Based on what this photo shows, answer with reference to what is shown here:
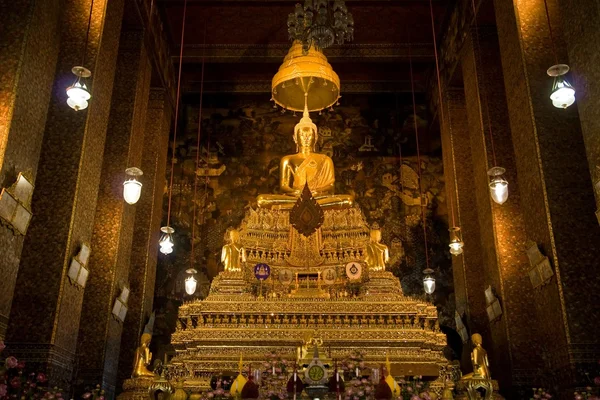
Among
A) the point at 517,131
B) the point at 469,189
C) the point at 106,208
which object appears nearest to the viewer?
the point at 517,131

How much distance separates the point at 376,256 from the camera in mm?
8531

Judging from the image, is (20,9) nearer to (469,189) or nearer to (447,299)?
(469,189)

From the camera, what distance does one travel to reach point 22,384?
5.30 metres

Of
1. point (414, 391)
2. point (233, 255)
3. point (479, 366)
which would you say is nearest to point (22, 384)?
point (414, 391)

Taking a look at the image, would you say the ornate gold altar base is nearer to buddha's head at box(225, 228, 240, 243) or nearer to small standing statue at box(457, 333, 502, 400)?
small standing statue at box(457, 333, 502, 400)

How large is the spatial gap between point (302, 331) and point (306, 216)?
1.94 meters

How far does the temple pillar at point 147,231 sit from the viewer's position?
356 inches

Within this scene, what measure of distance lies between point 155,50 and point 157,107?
1119 millimetres

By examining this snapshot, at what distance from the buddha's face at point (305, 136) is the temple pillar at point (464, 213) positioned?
245 centimetres

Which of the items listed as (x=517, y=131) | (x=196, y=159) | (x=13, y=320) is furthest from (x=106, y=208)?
(x=517, y=131)

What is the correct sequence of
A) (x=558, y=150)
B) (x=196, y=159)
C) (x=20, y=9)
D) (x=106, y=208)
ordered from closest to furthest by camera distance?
(x=20, y=9) → (x=558, y=150) → (x=106, y=208) → (x=196, y=159)

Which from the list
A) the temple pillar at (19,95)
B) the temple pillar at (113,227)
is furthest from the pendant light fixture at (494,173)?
the temple pillar at (113,227)

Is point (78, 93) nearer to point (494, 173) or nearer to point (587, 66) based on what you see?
point (494, 173)

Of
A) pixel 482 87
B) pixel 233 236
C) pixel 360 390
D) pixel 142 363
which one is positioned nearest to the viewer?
pixel 360 390
